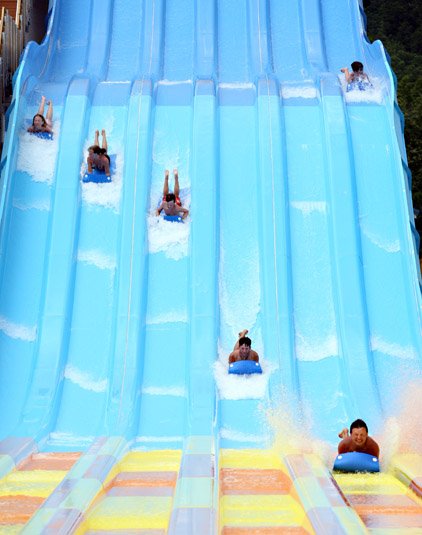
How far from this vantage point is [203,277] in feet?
19.4

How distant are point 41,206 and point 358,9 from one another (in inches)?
184

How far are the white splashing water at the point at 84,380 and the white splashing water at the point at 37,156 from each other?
2.02 meters

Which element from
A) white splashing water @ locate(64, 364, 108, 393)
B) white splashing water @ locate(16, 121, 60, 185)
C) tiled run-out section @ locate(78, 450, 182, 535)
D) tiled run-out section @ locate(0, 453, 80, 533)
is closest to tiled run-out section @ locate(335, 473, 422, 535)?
tiled run-out section @ locate(78, 450, 182, 535)

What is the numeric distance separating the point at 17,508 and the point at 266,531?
1.11 meters

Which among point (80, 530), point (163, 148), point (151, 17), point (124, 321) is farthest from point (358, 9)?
point (80, 530)

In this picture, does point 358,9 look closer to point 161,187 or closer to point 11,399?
point 161,187

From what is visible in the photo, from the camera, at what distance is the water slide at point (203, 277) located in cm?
374

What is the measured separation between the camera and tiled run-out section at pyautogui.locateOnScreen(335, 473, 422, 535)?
2.91m

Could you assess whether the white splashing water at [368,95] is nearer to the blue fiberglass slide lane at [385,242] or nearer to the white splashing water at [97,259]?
the blue fiberglass slide lane at [385,242]

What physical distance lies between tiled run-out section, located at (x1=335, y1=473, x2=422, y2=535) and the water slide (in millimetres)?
28

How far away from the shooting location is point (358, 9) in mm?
8477

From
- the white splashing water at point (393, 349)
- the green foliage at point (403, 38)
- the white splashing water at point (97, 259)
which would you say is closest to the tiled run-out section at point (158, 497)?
the white splashing water at point (393, 349)

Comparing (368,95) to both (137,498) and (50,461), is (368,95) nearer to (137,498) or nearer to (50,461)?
(50,461)

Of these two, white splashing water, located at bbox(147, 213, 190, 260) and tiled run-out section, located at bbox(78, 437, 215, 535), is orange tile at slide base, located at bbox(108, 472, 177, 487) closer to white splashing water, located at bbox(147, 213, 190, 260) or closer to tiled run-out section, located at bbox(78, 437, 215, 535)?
tiled run-out section, located at bbox(78, 437, 215, 535)
